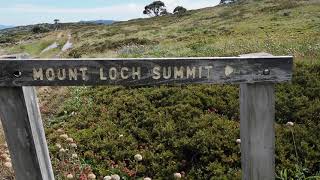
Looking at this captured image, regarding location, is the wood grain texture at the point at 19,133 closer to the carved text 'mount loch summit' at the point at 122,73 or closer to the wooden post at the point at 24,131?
the wooden post at the point at 24,131

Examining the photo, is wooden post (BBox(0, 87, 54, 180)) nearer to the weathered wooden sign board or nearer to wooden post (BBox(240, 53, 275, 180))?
the weathered wooden sign board

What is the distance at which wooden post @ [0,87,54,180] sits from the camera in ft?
15.3

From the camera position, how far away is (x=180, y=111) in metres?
9.36

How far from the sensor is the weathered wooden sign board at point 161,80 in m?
4.33

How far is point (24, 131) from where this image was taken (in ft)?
15.5

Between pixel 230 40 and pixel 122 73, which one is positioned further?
pixel 230 40

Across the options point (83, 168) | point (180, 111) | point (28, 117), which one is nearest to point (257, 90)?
point (28, 117)

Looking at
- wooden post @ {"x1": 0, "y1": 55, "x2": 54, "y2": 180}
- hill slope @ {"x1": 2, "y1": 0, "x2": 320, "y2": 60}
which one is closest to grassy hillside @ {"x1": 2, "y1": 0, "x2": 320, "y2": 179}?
wooden post @ {"x1": 0, "y1": 55, "x2": 54, "y2": 180}

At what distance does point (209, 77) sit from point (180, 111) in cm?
501

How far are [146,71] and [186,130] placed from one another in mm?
4217

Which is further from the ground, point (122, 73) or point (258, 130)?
point (122, 73)

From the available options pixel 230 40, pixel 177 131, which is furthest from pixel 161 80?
pixel 230 40

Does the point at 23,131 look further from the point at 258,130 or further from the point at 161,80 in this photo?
the point at 258,130

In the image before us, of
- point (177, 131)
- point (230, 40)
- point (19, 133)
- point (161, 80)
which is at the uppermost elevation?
point (161, 80)
